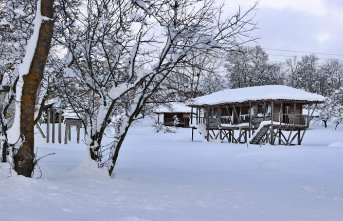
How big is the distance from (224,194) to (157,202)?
5.95 feet

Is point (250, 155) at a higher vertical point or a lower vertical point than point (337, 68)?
lower

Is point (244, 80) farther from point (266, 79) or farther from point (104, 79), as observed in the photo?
point (104, 79)

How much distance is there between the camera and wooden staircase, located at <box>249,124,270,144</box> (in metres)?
29.5

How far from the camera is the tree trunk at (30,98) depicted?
7.35 metres

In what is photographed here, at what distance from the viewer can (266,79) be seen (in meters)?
62.0

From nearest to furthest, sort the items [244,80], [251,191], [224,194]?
[224,194], [251,191], [244,80]

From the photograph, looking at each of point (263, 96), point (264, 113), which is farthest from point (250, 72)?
point (263, 96)

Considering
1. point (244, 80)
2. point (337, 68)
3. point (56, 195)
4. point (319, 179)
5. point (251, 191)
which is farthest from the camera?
point (337, 68)

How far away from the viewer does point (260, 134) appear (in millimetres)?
29844

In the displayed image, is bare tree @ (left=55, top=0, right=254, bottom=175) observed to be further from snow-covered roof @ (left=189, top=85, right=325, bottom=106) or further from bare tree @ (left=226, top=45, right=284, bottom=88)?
bare tree @ (left=226, top=45, right=284, bottom=88)

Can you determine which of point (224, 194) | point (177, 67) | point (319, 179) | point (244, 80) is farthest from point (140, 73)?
point (244, 80)

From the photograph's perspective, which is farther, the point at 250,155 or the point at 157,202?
the point at 250,155

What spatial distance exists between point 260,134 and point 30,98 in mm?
24024

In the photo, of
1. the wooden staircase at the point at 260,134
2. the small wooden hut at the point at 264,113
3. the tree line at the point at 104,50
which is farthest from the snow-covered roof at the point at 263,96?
the tree line at the point at 104,50
